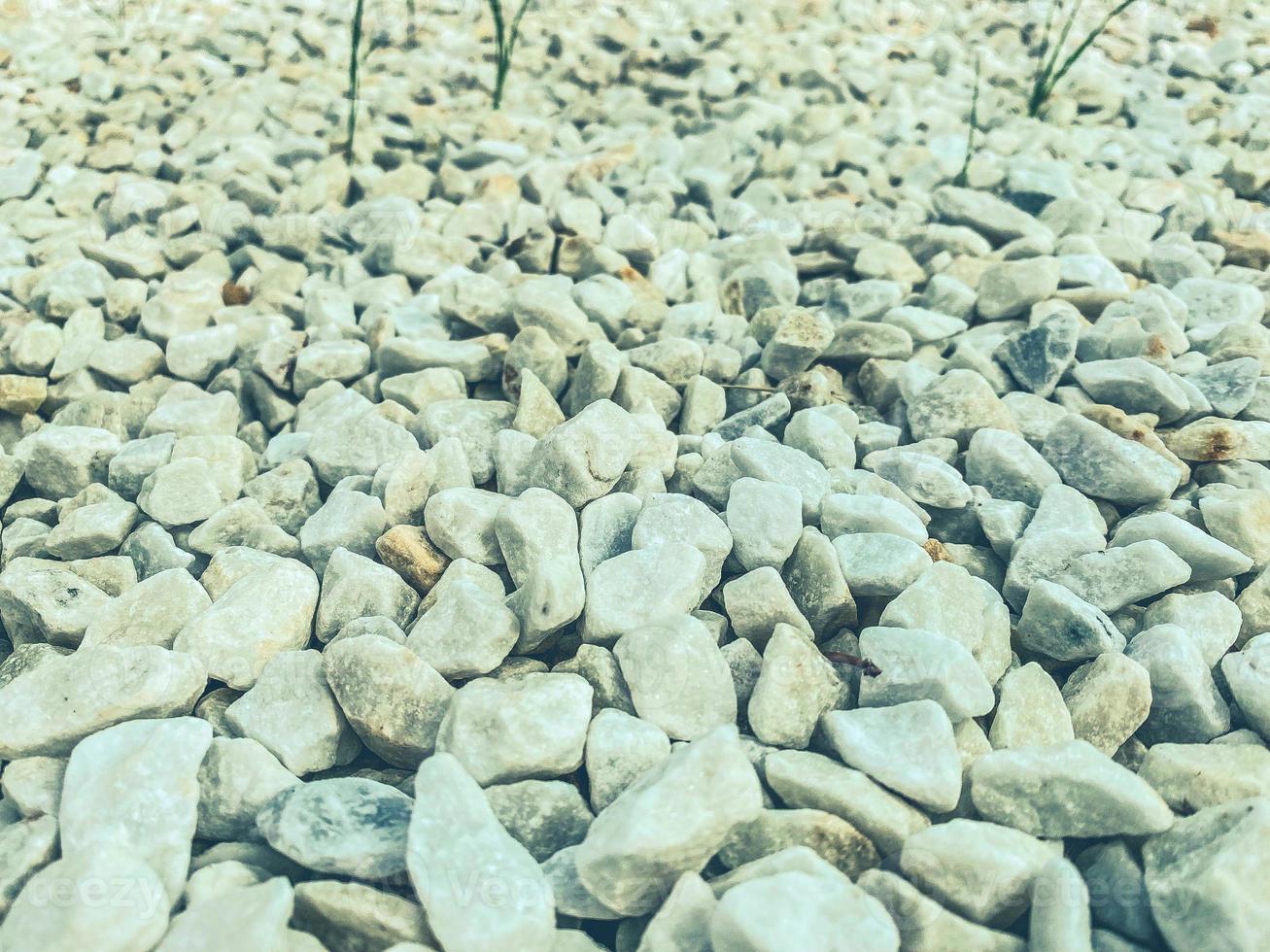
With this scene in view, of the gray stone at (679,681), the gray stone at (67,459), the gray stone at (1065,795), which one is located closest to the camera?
the gray stone at (1065,795)

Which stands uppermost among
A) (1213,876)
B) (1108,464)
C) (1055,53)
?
(1055,53)

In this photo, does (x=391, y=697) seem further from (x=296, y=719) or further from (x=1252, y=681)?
(x=1252, y=681)

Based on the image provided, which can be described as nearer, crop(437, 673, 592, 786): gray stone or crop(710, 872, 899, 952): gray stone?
crop(710, 872, 899, 952): gray stone

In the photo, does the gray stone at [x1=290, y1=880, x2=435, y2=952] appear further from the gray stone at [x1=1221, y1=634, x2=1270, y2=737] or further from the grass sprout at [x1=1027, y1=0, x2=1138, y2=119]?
the grass sprout at [x1=1027, y1=0, x2=1138, y2=119]

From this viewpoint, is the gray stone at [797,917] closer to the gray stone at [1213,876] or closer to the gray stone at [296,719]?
the gray stone at [1213,876]

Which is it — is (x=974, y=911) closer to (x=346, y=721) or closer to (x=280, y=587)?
(x=346, y=721)

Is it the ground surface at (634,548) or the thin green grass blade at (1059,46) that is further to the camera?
the thin green grass blade at (1059,46)

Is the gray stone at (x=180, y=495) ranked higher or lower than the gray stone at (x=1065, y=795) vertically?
lower

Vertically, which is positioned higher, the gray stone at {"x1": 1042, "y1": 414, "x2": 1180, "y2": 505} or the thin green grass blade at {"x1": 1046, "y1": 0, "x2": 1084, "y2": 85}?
the thin green grass blade at {"x1": 1046, "y1": 0, "x2": 1084, "y2": 85}

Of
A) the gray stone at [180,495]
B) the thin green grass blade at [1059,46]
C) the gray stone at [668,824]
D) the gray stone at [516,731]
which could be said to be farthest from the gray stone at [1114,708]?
the thin green grass blade at [1059,46]

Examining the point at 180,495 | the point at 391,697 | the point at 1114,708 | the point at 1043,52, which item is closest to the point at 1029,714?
the point at 1114,708

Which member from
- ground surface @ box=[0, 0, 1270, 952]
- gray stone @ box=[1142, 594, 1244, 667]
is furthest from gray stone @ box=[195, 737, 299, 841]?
gray stone @ box=[1142, 594, 1244, 667]

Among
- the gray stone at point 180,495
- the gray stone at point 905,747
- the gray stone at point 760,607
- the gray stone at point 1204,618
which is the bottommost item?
the gray stone at point 180,495

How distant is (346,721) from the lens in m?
0.86
